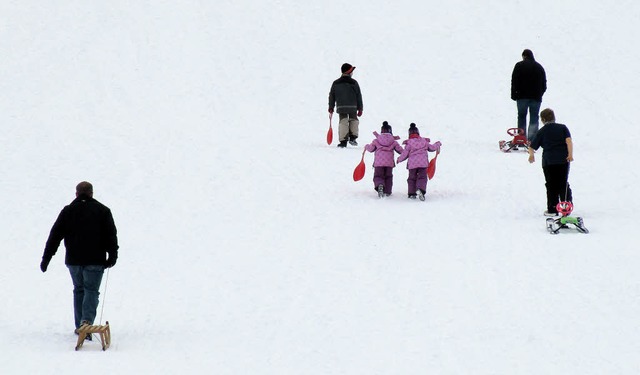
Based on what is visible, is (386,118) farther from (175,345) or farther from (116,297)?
(175,345)

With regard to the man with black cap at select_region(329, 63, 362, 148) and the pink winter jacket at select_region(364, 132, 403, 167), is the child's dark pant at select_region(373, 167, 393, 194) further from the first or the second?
the man with black cap at select_region(329, 63, 362, 148)

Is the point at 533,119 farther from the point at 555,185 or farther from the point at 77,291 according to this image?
the point at 77,291

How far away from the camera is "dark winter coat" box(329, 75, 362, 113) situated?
2108 centimetres

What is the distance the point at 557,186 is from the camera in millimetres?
14906

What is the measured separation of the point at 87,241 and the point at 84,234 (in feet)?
0.23

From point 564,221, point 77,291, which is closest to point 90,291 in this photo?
point 77,291

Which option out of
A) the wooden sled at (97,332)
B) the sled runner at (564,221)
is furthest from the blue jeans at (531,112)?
the wooden sled at (97,332)

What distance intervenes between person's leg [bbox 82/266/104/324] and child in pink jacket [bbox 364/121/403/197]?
6.94m

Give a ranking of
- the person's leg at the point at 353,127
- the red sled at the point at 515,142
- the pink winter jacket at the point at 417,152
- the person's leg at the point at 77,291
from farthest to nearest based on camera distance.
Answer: the person's leg at the point at 353,127, the red sled at the point at 515,142, the pink winter jacket at the point at 417,152, the person's leg at the point at 77,291

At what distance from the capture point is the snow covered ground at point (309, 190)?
10.0 m

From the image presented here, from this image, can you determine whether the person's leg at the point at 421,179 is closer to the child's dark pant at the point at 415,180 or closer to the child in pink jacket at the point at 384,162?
the child's dark pant at the point at 415,180

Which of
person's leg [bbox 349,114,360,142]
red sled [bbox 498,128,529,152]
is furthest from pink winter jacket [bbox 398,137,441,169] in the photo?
person's leg [bbox 349,114,360,142]

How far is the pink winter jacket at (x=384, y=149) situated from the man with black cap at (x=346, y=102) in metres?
4.38

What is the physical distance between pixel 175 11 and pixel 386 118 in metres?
10.1
